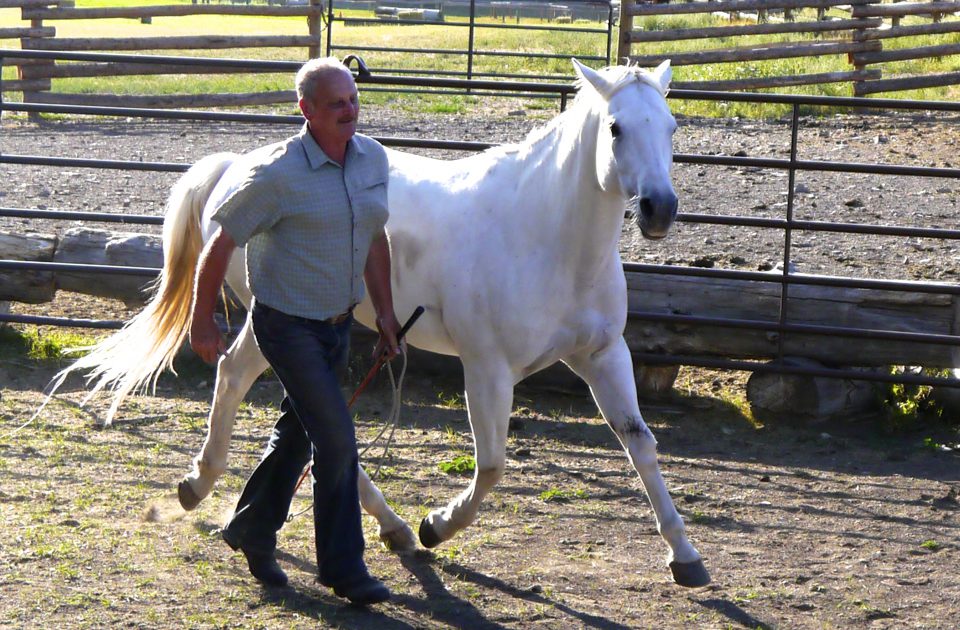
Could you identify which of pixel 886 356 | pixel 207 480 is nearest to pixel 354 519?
pixel 207 480

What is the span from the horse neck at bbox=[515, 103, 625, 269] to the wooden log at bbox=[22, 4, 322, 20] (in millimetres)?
11483

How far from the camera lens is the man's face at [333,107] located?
3.26m

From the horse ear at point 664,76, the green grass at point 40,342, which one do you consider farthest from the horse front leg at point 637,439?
the green grass at point 40,342

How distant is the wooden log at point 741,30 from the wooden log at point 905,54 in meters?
0.38

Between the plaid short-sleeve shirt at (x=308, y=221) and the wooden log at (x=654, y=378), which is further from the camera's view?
the wooden log at (x=654, y=378)

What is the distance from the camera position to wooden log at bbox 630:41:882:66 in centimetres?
1505

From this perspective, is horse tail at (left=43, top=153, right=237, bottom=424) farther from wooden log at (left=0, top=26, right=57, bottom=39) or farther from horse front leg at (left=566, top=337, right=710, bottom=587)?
wooden log at (left=0, top=26, right=57, bottom=39)

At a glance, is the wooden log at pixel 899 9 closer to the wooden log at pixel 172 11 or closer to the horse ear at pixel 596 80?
the wooden log at pixel 172 11

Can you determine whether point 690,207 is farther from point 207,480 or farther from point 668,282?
point 207,480

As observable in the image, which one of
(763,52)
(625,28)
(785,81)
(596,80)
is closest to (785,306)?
(596,80)

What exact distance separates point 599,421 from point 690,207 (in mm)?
3612

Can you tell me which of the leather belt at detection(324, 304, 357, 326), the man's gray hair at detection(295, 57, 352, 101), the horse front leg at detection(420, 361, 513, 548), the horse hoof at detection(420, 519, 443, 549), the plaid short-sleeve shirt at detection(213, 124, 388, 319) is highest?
the man's gray hair at detection(295, 57, 352, 101)

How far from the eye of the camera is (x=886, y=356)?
580cm

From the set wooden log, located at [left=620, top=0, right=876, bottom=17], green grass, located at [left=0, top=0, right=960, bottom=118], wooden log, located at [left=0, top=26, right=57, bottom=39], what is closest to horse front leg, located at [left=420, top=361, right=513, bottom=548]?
green grass, located at [left=0, top=0, right=960, bottom=118]
